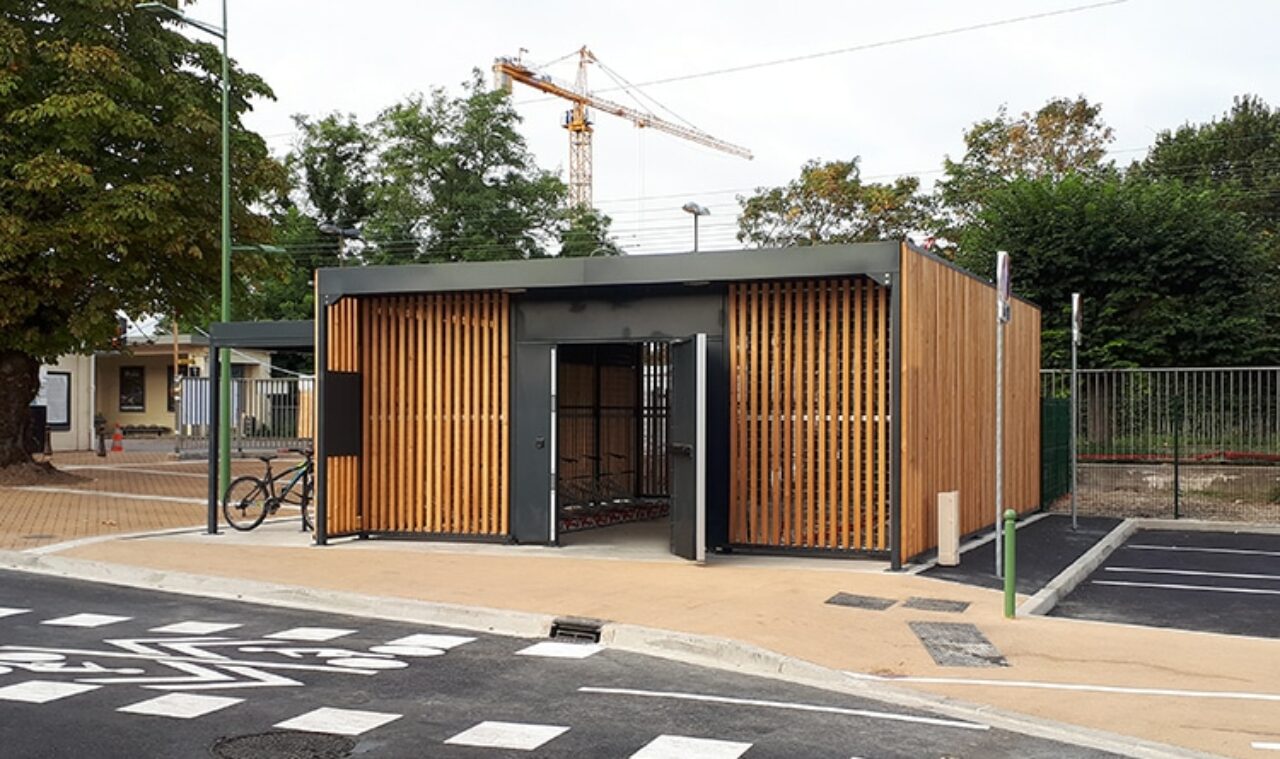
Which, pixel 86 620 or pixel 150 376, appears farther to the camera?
pixel 150 376

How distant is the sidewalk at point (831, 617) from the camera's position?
295 inches

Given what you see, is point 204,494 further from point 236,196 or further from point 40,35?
point 40,35

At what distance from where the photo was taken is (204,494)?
23.7m

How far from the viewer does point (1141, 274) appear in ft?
→ 108

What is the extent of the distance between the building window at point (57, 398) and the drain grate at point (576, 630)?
33656mm

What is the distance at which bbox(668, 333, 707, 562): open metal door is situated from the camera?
13.2 metres

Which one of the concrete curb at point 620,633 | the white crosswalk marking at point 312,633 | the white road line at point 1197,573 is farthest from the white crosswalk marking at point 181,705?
the white road line at point 1197,573

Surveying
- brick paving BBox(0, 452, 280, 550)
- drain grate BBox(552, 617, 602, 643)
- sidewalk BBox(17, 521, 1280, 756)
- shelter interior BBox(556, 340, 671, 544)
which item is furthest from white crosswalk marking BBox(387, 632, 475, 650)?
shelter interior BBox(556, 340, 671, 544)

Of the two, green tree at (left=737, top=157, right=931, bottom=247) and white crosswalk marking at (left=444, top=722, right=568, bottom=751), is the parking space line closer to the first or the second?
white crosswalk marking at (left=444, top=722, right=568, bottom=751)

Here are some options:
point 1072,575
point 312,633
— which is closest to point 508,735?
point 312,633

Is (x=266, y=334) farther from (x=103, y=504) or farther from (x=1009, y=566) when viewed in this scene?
(x=1009, y=566)

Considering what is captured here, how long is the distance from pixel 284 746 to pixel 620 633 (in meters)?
3.59

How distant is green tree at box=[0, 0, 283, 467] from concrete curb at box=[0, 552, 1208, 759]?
11236mm

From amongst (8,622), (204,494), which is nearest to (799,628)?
(8,622)
